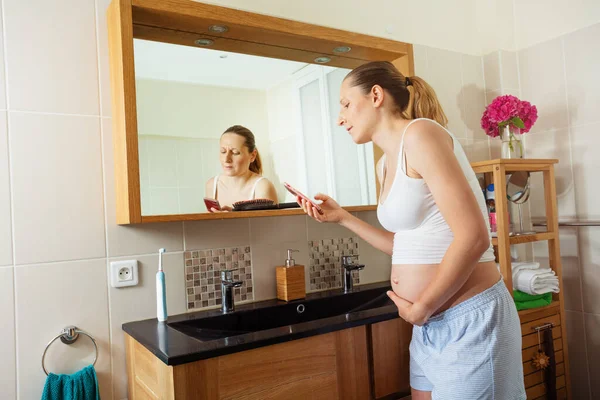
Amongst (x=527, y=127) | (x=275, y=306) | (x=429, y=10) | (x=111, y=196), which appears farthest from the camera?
(x=429, y=10)

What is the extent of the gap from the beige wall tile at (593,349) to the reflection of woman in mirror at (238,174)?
4.75 ft

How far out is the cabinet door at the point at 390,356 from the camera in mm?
1357

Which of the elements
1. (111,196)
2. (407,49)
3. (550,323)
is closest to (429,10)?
(407,49)

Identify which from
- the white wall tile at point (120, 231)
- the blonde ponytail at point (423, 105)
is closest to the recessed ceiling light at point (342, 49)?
the blonde ponytail at point (423, 105)

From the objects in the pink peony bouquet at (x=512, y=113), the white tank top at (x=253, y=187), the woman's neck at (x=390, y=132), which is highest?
the pink peony bouquet at (x=512, y=113)

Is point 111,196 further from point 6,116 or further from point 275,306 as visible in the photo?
point 275,306

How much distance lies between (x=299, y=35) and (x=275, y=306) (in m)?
0.91

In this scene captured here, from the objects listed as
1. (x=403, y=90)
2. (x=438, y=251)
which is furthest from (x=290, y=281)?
(x=403, y=90)

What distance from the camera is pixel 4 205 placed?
4.20 ft

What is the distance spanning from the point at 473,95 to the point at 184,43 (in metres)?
1.38

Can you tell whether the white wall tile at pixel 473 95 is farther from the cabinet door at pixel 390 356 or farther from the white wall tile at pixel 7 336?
the white wall tile at pixel 7 336

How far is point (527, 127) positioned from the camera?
198 cm

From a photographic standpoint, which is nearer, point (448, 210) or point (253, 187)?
point (448, 210)

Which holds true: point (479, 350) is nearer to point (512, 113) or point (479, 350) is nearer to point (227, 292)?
point (227, 292)
